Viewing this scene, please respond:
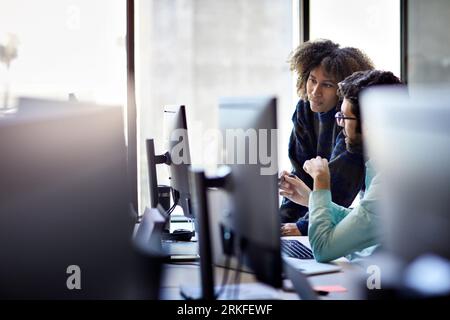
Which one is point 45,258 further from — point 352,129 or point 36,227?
point 352,129

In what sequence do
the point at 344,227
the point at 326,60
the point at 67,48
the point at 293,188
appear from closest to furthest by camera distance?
1. the point at 344,227
2. the point at 293,188
3. the point at 67,48
4. the point at 326,60

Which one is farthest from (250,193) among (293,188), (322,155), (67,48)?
(322,155)

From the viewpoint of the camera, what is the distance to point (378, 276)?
137 centimetres

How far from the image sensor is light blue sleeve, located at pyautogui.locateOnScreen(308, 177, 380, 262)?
150 centimetres

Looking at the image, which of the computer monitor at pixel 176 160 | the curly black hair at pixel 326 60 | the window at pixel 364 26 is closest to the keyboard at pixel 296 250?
the computer monitor at pixel 176 160

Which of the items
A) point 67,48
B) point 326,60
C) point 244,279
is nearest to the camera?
point 244,279

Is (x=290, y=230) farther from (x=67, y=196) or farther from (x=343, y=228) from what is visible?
(x=67, y=196)

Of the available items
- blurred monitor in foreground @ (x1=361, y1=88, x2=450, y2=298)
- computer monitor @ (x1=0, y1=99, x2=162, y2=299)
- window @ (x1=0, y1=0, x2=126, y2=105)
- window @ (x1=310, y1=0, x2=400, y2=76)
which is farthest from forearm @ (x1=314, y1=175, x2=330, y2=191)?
window @ (x1=310, y1=0, x2=400, y2=76)

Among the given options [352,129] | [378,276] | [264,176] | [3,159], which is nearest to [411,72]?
[352,129]

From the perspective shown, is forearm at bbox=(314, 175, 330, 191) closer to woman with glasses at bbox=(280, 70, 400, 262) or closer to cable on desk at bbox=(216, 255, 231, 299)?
woman with glasses at bbox=(280, 70, 400, 262)

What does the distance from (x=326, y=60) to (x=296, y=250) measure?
42.5 inches

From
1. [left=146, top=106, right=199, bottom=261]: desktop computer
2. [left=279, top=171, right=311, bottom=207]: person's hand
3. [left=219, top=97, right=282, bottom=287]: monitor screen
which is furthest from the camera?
[left=279, top=171, right=311, bottom=207]: person's hand

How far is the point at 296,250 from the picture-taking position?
178 centimetres
